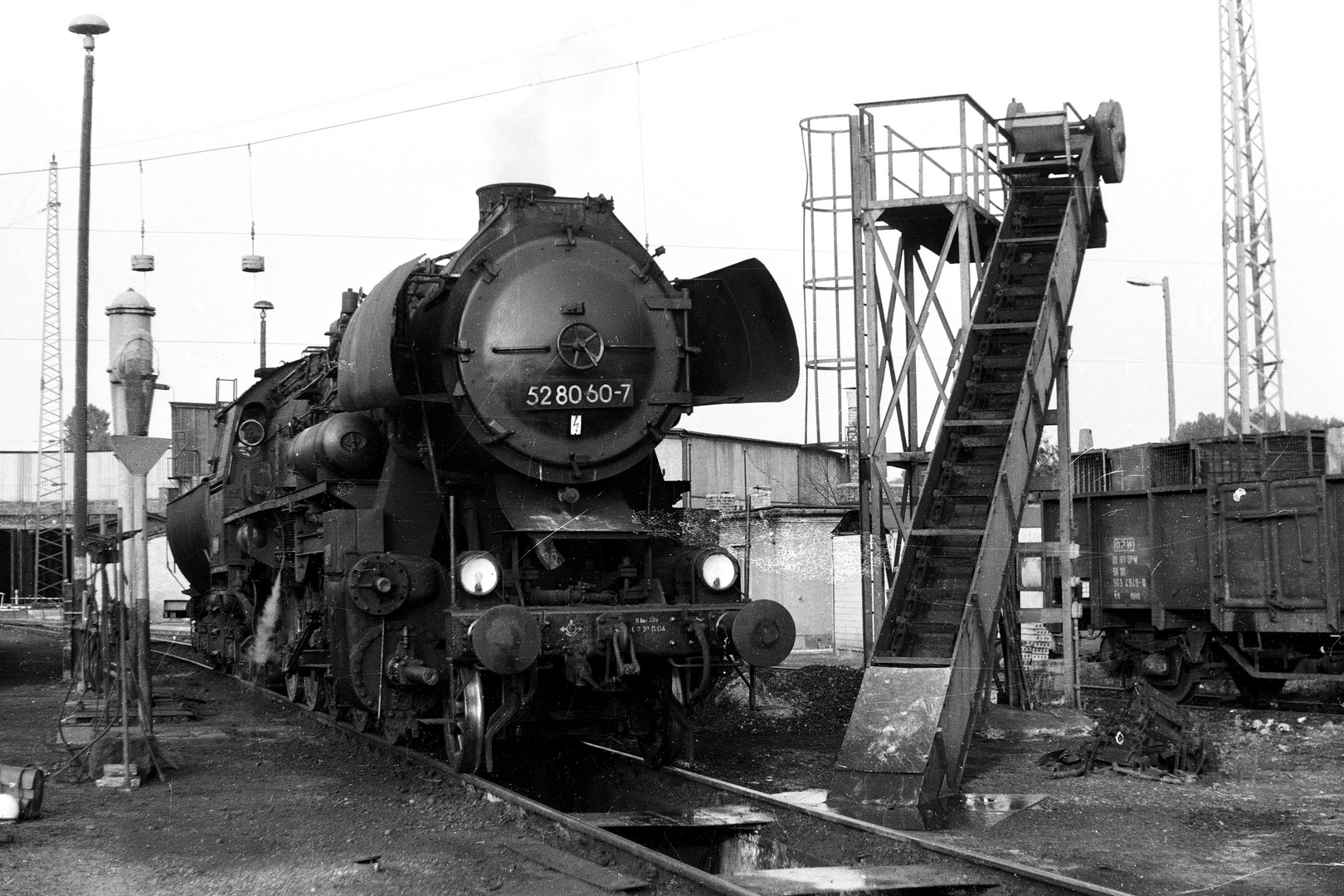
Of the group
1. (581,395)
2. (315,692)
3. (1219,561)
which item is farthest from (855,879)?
(1219,561)

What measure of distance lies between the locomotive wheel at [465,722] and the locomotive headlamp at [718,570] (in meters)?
1.68

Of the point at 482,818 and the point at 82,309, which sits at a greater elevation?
the point at 82,309

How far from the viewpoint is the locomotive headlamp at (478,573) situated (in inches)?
340

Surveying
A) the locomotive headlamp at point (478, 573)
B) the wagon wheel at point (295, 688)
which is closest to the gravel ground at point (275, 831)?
the locomotive headlamp at point (478, 573)

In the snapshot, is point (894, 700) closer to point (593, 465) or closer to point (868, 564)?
point (593, 465)

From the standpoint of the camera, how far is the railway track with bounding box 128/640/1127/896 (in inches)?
251

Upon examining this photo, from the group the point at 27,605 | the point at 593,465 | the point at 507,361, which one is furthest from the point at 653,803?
the point at 27,605

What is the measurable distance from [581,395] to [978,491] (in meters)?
3.36

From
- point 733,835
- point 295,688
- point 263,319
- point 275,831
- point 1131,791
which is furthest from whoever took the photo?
point 263,319

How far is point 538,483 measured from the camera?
30.1 ft

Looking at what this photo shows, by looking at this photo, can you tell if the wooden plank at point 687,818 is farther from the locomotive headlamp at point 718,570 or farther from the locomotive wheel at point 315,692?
the locomotive wheel at point 315,692

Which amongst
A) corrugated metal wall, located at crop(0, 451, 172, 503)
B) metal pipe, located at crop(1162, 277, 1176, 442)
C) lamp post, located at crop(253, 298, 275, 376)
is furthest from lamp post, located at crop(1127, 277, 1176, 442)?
corrugated metal wall, located at crop(0, 451, 172, 503)

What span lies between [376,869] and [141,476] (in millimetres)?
4732

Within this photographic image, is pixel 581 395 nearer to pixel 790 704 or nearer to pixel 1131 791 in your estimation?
pixel 1131 791
